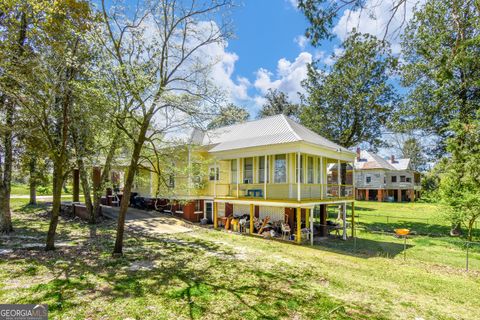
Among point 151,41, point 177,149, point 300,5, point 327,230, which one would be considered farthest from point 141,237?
point 300,5

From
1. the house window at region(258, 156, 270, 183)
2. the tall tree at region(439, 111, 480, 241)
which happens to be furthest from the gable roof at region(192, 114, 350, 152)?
the tall tree at region(439, 111, 480, 241)

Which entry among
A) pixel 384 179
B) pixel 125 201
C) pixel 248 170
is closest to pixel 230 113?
pixel 125 201

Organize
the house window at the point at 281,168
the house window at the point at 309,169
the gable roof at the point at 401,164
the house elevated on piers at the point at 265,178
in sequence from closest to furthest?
the house elevated on piers at the point at 265,178, the house window at the point at 281,168, the house window at the point at 309,169, the gable roof at the point at 401,164

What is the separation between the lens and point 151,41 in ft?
33.6

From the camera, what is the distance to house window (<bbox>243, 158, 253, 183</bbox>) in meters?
17.0

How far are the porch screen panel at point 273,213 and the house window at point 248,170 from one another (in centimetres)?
183

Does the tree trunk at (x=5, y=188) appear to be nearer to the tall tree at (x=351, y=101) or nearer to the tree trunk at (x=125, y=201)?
the tree trunk at (x=125, y=201)

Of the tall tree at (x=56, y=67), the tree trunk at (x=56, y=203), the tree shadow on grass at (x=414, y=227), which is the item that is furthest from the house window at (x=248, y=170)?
the tree trunk at (x=56, y=203)

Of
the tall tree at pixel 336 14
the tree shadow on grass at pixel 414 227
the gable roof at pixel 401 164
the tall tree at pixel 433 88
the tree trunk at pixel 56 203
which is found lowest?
the tree shadow on grass at pixel 414 227

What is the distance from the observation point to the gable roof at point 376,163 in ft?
153

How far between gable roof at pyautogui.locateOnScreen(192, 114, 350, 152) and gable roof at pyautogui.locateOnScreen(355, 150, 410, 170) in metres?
33.8

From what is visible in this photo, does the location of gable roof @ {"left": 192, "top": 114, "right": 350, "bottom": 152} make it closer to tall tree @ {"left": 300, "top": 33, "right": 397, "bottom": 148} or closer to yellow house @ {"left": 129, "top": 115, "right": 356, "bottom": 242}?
yellow house @ {"left": 129, "top": 115, "right": 356, "bottom": 242}

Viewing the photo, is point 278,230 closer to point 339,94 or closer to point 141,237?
point 141,237

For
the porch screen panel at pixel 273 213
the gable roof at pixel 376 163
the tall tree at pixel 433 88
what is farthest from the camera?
the gable roof at pixel 376 163
